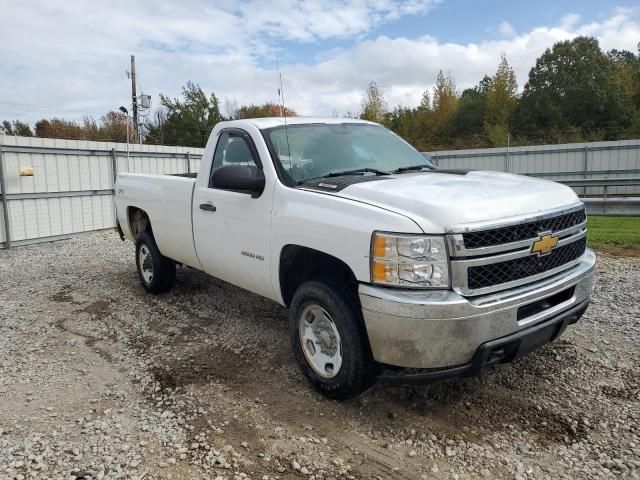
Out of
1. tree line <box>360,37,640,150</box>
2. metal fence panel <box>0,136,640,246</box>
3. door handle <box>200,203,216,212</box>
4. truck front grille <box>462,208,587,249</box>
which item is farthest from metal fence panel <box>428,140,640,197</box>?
truck front grille <box>462,208,587,249</box>

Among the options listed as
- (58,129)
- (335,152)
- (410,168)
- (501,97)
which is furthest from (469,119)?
(335,152)

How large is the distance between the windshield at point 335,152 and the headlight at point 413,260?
1.20 meters

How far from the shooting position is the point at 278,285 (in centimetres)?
392

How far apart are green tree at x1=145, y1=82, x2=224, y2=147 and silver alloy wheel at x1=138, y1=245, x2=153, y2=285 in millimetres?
34723

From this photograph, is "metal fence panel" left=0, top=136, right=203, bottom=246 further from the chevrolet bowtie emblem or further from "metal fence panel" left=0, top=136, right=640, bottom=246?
the chevrolet bowtie emblem

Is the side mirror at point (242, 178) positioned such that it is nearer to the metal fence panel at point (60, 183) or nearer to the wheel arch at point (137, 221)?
the wheel arch at point (137, 221)

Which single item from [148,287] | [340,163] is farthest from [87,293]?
[340,163]

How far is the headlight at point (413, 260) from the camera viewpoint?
2863 mm

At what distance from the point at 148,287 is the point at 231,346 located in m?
2.23

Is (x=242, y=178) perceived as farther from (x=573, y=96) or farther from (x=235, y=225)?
(x=573, y=96)

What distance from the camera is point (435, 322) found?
282 centimetres

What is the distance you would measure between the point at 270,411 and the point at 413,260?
4.87ft

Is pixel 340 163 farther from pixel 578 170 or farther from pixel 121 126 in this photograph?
pixel 121 126

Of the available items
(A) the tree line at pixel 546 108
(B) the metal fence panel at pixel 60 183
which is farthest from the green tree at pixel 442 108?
(B) the metal fence panel at pixel 60 183
